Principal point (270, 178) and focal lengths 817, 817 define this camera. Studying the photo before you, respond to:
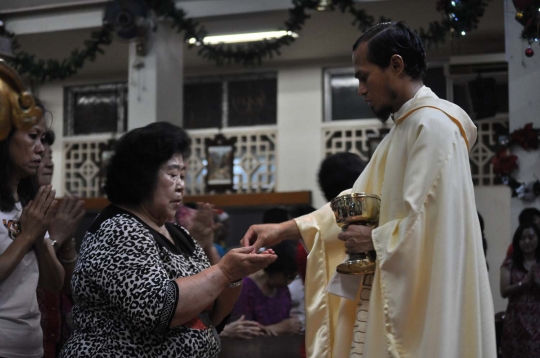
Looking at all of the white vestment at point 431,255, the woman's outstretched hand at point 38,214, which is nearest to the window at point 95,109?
the woman's outstretched hand at point 38,214

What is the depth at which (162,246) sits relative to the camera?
9.89ft

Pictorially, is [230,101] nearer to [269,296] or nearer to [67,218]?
[269,296]

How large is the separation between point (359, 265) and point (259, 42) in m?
6.33

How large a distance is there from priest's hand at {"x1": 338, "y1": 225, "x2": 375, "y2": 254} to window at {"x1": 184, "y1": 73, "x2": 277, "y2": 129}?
821 cm

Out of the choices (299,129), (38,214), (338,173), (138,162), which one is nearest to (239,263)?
(138,162)

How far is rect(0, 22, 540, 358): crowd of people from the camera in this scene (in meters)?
2.83

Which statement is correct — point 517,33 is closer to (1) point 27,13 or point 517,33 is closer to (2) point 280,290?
(2) point 280,290

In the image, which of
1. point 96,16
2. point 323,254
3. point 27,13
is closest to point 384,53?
point 323,254

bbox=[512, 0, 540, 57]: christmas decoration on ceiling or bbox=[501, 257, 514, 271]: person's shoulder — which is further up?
bbox=[512, 0, 540, 57]: christmas decoration on ceiling

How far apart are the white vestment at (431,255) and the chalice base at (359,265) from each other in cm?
8

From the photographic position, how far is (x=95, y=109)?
12.1 metres

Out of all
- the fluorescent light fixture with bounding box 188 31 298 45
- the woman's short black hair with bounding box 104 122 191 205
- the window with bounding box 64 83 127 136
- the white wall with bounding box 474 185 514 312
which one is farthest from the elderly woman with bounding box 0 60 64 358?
the window with bounding box 64 83 127 136

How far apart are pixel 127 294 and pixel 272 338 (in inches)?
63.9

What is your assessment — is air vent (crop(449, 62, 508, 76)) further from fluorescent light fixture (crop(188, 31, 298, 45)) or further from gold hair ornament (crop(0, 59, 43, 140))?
gold hair ornament (crop(0, 59, 43, 140))
